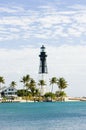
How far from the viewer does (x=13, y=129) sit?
79.1 m

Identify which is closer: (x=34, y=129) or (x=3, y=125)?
(x=34, y=129)

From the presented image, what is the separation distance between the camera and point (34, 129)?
3130 inches

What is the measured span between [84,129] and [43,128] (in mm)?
6939

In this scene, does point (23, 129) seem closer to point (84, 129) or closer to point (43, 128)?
point (43, 128)

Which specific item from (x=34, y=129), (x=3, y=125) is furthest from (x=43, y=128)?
(x=3, y=125)

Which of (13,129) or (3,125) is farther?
(3,125)

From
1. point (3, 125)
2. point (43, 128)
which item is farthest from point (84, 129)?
point (3, 125)

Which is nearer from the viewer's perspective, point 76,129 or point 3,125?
point 76,129

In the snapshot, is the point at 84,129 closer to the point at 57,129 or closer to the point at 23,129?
the point at 57,129

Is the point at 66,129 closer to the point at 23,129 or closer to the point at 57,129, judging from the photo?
the point at 57,129

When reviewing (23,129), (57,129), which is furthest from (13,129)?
(57,129)

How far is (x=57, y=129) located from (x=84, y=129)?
14.2 feet

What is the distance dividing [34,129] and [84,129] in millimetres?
8006

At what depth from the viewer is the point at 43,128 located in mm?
81812
